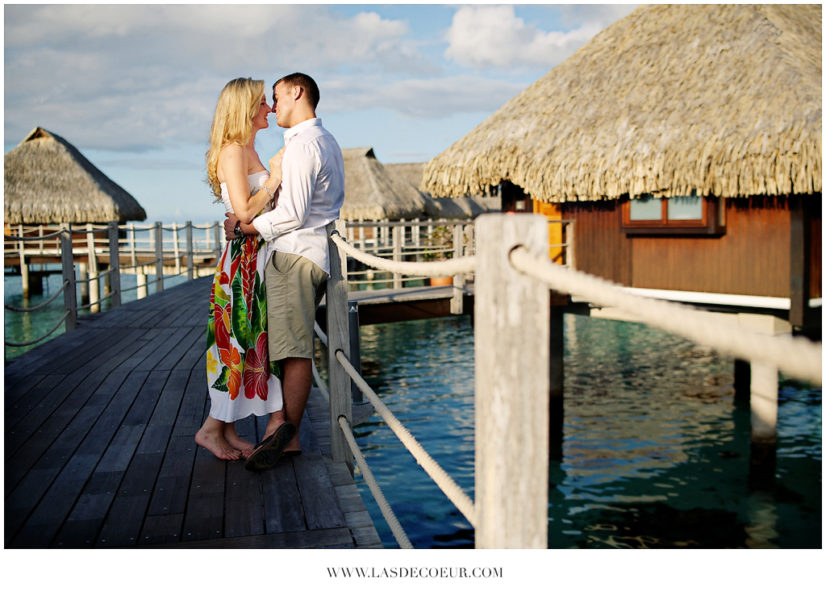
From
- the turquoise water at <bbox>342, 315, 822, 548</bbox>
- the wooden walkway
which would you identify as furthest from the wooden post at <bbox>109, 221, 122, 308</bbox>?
the wooden walkway

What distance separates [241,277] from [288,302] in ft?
0.81

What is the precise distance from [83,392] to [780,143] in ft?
24.2

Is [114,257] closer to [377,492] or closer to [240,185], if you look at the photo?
[240,185]

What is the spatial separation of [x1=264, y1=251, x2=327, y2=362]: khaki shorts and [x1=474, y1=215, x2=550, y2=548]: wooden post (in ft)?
5.54

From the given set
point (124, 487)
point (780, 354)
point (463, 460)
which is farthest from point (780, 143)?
point (780, 354)

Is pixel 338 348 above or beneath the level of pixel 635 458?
above

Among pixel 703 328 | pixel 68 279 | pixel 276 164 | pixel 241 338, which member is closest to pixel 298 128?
pixel 276 164

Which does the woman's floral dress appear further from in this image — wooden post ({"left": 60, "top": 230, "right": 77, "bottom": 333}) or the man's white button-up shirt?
wooden post ({"left": 60, "top": 230, "right": 77, "bottom": 333})

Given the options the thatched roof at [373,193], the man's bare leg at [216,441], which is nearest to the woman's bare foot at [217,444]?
the man's bare leg at [216,441]

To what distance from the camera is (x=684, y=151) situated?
358 inches

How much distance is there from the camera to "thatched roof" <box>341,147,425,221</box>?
27.8m

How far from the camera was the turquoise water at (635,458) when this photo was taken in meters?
7.72

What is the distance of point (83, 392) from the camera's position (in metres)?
4.57

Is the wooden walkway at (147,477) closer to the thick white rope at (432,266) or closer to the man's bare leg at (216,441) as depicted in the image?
the man's bare leg at (216,441)
